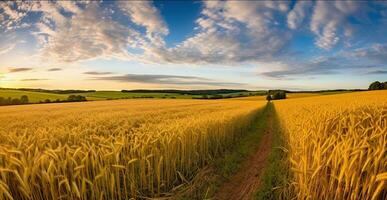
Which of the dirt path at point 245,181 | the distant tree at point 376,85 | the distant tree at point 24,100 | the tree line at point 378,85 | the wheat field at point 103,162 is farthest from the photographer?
the distant tree at point 376,85

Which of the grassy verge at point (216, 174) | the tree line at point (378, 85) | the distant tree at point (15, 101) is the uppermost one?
the tree line at point (378, 85)

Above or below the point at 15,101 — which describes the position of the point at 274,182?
above

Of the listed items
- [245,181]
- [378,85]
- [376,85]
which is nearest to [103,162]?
[245,181]

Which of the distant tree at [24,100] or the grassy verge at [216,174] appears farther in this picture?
the distant tree at [24,100]

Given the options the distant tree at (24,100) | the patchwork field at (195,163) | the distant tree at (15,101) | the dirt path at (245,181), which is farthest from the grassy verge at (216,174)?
the distant tree at (24,100)

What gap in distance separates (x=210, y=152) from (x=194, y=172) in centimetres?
163

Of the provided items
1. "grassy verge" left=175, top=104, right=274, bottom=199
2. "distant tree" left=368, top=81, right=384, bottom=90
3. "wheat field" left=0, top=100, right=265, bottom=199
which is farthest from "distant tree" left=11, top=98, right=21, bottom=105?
"distant tree" left=368, top=81, right=384, bottom=90

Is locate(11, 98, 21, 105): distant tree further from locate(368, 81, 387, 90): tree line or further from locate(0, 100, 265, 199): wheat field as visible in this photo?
locate(368, 81, 387, 90): tree line

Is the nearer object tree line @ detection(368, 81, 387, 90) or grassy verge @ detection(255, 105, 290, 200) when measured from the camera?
grassy verge @ detection(255, 105, 290, 200)

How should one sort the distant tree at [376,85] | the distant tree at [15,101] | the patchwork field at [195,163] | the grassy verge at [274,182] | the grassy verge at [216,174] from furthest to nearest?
the distant tree at [376,85] < the distant tree at [15,101] < the grassy verge at [216,174] < the grassy verge at [274,182] < the patchwork field at [195,163]

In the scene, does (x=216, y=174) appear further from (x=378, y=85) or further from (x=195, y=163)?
(x=378, y=85)

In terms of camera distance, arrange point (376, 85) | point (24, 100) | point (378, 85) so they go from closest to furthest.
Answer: point (24, 100) → point (378, 85) → point (376, 85)

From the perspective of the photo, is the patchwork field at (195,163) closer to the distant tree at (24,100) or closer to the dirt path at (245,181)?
the dirt path at (245,181)

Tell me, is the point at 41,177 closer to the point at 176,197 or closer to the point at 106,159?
the point at 106,159
